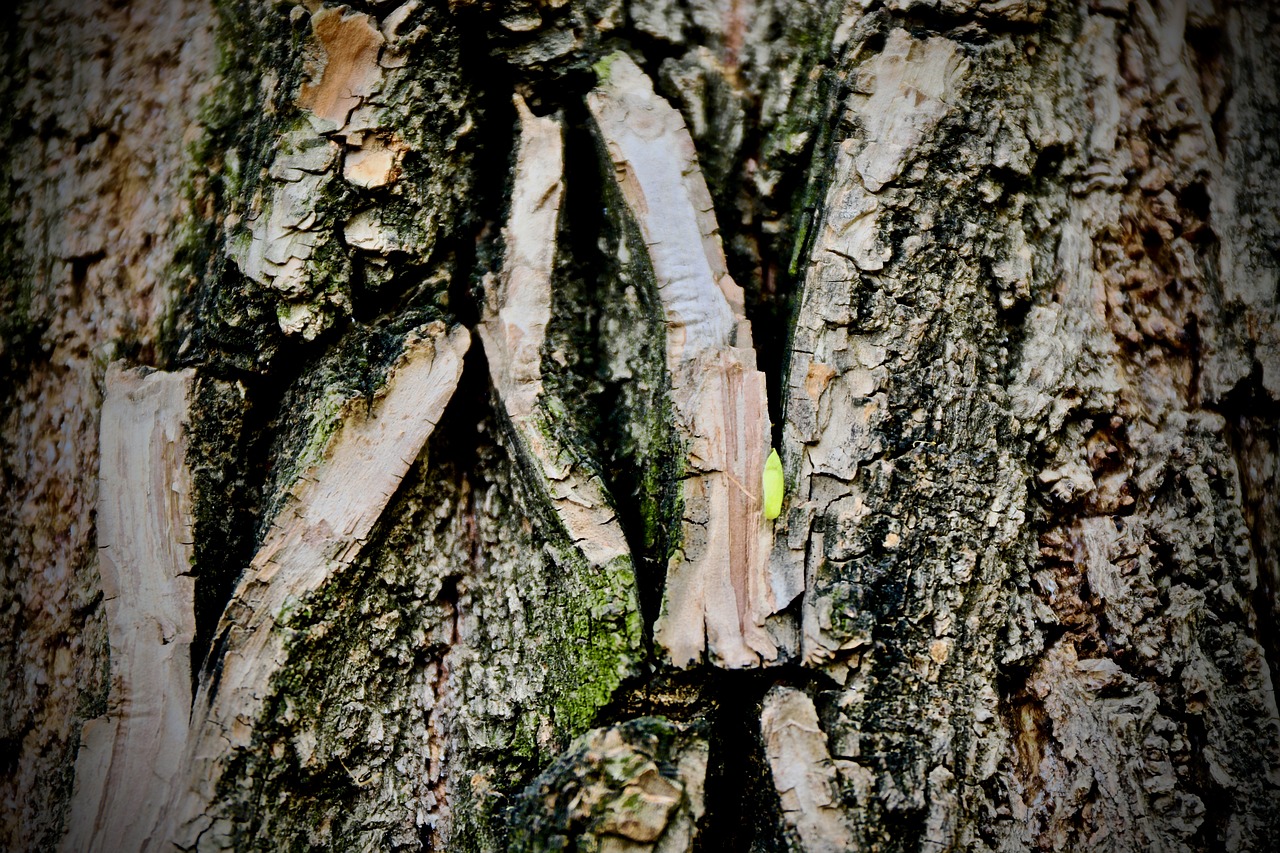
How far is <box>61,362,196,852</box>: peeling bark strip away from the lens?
1210 millimetres

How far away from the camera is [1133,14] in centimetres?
143

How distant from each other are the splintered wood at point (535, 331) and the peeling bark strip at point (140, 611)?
54 centimetres

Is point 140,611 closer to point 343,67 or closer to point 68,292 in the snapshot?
point 68,292

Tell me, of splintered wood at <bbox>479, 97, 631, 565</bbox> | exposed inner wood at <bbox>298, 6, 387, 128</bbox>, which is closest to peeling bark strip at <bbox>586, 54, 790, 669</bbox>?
splintered wood at <bbox>479, 97, 631, 565</bbox>

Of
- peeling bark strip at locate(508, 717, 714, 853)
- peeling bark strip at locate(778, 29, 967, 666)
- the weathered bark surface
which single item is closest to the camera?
peeling bark strip at locate(508, 717, 714, 853)

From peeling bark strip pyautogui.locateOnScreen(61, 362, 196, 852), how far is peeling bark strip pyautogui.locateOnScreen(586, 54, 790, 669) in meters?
0.78

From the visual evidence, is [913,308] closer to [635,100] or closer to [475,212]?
[635,100]

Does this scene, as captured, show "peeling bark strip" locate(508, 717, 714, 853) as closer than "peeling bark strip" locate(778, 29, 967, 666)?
Yes

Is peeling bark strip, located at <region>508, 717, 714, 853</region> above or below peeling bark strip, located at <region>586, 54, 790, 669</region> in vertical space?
below

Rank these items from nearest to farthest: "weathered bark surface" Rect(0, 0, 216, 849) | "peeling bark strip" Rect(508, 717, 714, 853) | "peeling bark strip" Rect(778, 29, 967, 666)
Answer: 1. "peeling bark strip" Rect(508, 717, 714, 853)
2. "peeling bark strip" Rect(778, 29, 967, 666)
3. "weathered bark surface" Rect(0, 0, 216, 849)

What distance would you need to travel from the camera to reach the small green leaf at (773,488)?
4.13 ft

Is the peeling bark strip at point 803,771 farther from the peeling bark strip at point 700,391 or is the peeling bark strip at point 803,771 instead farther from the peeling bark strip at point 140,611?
the peeling bark strip at point 140,611

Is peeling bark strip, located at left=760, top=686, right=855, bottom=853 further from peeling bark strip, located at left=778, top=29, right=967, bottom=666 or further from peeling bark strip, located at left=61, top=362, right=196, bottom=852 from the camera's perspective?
peeling bark strip, located at left=61, top=362, right=196, bottom=852

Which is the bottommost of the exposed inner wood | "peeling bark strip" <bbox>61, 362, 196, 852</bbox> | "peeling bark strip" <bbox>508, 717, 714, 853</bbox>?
"peeling bark strip" <bbox>508, 717, 714, 853</bbox>
